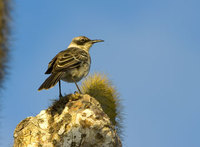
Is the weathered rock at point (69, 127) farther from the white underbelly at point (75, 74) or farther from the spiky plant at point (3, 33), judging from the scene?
the spiky plant at point (3, 33)

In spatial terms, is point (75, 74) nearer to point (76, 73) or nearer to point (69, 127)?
point (76, 73)

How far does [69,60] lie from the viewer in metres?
7.85

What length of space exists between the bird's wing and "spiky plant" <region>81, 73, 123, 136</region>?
1168 millimetres

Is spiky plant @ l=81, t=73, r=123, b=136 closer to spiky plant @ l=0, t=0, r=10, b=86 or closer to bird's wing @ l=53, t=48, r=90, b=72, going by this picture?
bird's wing @ l=53, t=48, r=90, b=72

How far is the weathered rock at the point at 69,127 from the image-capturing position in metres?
5.71

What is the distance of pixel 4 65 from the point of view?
96.7 inches

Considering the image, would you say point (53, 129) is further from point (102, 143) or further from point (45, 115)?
point (102, 143)

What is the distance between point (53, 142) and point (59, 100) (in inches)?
45.5

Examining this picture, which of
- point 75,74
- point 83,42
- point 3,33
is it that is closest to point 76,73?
point 75,74

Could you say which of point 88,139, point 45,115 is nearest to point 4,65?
point 88,139

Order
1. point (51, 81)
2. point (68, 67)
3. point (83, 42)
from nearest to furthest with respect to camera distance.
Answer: point (51, 81) → point (68, 67) → point (83, 42)

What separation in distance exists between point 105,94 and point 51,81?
237 centimetres

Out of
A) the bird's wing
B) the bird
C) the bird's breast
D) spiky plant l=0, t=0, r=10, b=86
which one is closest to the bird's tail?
the bird

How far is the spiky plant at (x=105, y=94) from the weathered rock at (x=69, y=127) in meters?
2.24
